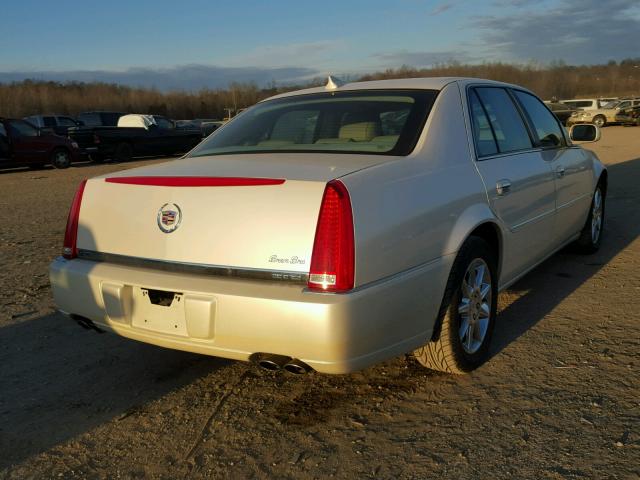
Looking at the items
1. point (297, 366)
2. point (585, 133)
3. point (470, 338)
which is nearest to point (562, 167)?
point (585, 133)

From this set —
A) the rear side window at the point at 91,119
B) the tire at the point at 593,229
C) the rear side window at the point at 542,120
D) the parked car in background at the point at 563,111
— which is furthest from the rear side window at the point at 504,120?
the parked car in background at the point at 563,111

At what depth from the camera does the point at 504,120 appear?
3.96 metres

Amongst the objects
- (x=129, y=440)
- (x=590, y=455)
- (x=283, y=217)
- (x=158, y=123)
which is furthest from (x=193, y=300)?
(x=158, y=123)

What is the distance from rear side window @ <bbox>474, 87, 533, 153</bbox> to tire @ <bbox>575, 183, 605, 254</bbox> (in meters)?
1.66

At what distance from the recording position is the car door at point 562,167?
4387mm

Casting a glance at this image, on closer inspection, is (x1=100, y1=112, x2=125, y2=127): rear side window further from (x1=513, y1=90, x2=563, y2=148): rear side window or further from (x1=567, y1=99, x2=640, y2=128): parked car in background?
(x1=567, y1=99, x2=640, y2=128): parked car in background

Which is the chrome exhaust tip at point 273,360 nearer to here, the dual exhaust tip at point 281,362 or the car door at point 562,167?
the dual exhaust tip at point 281,362

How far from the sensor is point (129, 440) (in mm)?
2670

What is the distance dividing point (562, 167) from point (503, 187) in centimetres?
131

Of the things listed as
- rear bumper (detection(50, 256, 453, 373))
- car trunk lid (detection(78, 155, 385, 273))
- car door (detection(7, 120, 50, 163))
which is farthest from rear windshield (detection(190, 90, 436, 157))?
car door (detection(7, 120, 50, 163))

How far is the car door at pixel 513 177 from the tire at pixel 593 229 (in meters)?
1.32

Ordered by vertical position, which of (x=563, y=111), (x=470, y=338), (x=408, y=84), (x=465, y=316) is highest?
(x=408, y=84)

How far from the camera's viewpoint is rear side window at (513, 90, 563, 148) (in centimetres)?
442

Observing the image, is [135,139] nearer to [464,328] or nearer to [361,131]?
[361,131]
